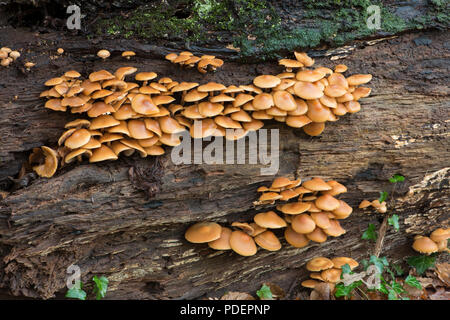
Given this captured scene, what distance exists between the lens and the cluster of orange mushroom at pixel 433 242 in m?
5.02

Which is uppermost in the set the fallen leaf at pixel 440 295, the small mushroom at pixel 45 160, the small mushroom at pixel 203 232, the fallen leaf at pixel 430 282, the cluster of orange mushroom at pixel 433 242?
the small mushroom at pixel 45 160

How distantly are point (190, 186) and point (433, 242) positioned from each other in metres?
3.48

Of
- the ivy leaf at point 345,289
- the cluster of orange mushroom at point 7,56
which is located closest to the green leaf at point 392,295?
the ivy leaf at point 345,289

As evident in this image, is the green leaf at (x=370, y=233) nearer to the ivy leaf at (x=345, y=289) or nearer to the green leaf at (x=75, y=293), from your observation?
the ivy leaf at (x=345, y=289)

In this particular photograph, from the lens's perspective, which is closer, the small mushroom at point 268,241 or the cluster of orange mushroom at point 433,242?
the small mushroom at point 268,241

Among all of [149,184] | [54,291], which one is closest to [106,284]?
[54,291]

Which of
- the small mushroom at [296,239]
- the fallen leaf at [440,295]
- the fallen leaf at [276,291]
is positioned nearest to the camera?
the small mushroom at [296,239]

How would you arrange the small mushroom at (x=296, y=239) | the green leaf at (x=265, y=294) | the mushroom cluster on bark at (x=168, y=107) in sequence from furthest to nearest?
the green leaf at (x=265, y=294) → the small mushroom at (x=296, y=239) → the mushroom cluster on bark at (x=168, y=107)

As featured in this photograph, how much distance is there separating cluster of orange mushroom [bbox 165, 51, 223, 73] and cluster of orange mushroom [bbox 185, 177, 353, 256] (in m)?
1.46

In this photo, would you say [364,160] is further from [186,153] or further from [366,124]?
[186,153]

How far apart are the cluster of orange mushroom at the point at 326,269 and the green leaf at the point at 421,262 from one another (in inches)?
44.3

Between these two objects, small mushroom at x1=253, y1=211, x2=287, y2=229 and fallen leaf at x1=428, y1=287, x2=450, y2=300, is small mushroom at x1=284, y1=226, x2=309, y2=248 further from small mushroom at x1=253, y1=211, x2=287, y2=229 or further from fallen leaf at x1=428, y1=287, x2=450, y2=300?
fallen leaf at x1=428, y1=287, x2=450, y2=300

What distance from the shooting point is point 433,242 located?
5.10 metres

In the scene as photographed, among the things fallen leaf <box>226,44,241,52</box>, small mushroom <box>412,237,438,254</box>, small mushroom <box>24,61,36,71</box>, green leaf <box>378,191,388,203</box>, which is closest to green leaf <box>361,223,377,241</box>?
green leaf <box>378,191,388,203</box>
